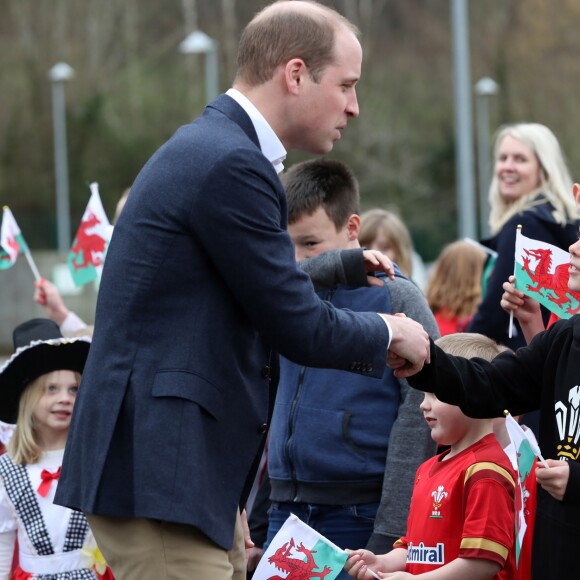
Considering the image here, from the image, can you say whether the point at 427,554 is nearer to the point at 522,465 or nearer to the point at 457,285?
the point at 522,465

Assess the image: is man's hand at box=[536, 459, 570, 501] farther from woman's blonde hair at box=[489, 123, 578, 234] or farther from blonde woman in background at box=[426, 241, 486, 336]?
blonde woman in background at box=[426, 241, 486, 336]

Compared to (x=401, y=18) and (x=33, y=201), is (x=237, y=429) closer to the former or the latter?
(x=33, y=201)

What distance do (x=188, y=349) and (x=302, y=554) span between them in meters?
0.99

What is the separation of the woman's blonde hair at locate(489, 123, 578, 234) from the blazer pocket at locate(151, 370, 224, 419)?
10.6 feet

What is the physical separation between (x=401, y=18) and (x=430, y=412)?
4304cm

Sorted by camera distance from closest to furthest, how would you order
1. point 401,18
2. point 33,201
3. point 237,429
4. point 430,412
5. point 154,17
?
point 237,429, point 430,412, point 33,201, point 154,17, point 401,18

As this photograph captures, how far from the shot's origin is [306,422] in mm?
4527

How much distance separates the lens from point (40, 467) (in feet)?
17.2

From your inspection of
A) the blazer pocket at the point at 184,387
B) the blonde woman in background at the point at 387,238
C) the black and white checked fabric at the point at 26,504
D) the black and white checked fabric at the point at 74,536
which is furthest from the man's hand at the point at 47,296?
the blazer pocket at the point at 184,387

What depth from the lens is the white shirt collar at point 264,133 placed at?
3529 mm

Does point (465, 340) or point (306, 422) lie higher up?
point (465, 340)

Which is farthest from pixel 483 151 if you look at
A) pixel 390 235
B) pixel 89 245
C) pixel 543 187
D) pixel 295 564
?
pixel 295 564

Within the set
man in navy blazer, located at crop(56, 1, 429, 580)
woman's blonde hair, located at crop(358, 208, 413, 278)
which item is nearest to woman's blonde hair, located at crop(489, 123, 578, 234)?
woman's blonde hair, located at crop(358, 208, 413, 278)

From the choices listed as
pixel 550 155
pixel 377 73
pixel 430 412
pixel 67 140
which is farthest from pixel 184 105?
pixel 430 412
